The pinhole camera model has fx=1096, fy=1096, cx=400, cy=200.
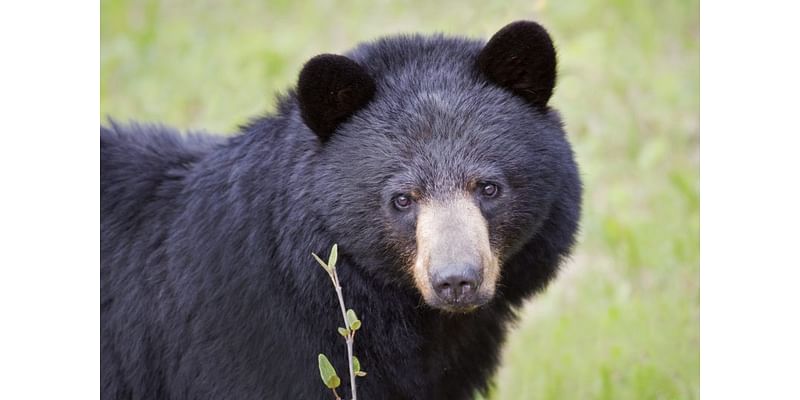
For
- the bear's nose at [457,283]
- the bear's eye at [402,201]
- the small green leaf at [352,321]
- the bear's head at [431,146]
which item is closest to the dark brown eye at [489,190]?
the bear's head at [431,146]

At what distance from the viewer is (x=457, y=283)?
3.99 meters

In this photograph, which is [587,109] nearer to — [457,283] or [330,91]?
[330,91]

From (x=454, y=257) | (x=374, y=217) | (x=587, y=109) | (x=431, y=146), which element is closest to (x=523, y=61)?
(x=431, y=146)

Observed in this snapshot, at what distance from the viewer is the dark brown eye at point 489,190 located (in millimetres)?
4398

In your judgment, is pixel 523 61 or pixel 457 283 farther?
pixel 523 61

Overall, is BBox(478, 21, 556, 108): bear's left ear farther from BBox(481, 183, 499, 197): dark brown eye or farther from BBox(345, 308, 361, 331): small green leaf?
BBox(345, 308, 361, 331): small green leaf

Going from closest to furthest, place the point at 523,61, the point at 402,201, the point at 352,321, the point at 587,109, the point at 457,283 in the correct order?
the point at 352,321 → the point at 457,283 → the point at 402,201 → the point at 523,61 → the point at 587,109

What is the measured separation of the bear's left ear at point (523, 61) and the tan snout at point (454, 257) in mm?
650

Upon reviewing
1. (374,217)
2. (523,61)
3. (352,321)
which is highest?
(523,61)

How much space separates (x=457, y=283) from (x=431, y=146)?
2.22 feet

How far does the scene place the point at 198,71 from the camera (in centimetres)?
1000

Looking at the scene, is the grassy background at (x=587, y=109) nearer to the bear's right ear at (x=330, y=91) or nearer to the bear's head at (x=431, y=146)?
the bear's head at (x=431, y=146)

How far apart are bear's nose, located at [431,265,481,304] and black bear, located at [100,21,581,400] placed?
81mm

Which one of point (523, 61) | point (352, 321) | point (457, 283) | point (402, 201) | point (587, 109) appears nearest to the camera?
point (352, 321)
